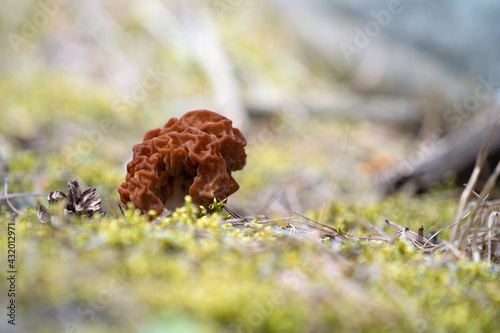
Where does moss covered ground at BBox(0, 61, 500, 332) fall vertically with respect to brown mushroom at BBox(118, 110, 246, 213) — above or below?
below

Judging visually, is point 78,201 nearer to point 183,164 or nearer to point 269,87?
point 183,164

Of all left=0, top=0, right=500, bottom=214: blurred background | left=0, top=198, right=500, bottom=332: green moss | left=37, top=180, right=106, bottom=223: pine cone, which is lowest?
left=0, top=198, right=500, bottom=332: green moss

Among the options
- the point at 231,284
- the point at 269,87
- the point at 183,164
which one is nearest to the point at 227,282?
the point at 231,284

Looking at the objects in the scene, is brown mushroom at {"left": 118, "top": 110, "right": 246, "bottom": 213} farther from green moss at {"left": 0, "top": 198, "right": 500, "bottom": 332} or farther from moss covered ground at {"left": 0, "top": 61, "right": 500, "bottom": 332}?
green moss at {"left": 0, "top": 198, "right": 500, "bottom": 332}

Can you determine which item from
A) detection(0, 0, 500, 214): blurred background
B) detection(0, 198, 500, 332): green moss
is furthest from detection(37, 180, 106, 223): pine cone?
detection(0, 0, 500, 214): blurred background

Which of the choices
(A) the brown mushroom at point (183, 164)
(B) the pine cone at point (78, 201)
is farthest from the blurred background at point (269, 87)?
(A) the brown mushroom at point (183, 164)

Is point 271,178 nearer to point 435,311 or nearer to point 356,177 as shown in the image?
point 356,177
